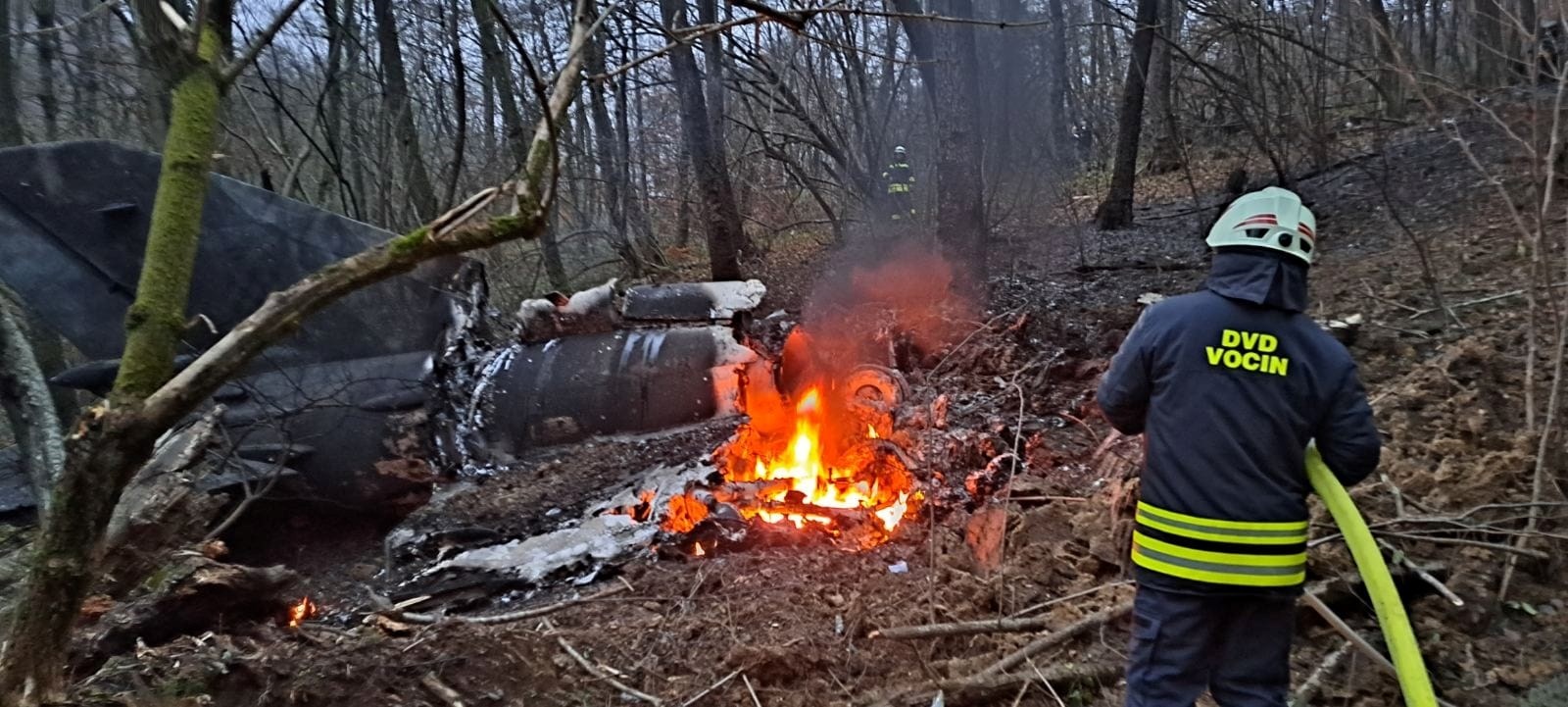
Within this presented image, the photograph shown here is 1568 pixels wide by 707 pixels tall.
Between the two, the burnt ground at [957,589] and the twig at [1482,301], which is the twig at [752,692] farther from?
the twig at [1482,301]

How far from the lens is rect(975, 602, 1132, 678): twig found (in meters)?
3.00

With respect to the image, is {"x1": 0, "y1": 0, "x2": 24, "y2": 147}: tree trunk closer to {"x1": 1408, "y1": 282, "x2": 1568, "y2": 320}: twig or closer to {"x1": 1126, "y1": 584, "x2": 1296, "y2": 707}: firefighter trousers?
{"x1": 1126, "y1": 584, "x2": 1296, "y2": 707}: firefighter trousers

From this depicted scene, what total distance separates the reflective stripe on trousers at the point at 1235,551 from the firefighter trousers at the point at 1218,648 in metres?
0.07

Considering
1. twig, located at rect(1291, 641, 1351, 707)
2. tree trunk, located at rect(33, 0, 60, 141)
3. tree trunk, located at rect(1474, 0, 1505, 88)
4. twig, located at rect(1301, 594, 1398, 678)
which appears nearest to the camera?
twig, located at rect(1301, 594, 1398, 678)

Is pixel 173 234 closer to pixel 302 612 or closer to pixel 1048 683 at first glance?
pixel 302 612

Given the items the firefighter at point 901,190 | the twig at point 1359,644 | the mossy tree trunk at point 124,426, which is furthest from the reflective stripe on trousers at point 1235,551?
the firefighter at point 901,190

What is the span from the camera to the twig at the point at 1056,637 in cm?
300

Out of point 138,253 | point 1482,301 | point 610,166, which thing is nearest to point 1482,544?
point 1482,301

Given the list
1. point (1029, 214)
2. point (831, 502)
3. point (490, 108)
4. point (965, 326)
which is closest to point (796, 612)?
point (831, 502)

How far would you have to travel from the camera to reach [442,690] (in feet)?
10.3

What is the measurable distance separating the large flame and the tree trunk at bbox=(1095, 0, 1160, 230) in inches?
265

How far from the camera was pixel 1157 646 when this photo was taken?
237 centimetres

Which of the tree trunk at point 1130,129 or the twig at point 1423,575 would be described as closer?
the twig at point 1423,575

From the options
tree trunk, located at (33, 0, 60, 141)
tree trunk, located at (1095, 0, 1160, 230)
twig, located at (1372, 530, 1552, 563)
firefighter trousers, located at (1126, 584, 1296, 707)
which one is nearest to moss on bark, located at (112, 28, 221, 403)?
firefighter trousers, located at (1126, 584, 1296, 707)
